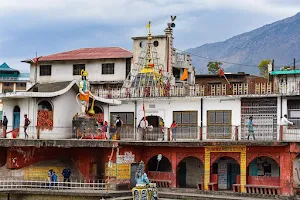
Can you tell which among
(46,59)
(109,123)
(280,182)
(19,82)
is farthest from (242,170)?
(19,82)

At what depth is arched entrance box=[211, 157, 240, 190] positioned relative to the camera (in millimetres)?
30906

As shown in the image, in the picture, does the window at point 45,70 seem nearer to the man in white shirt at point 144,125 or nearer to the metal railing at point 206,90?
the metal railing at point 206,90

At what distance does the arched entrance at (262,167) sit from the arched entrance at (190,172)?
3209 millimetres

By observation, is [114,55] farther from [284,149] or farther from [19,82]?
[19,82]

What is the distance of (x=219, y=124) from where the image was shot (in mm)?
31016

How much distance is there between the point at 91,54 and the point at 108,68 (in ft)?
6.79

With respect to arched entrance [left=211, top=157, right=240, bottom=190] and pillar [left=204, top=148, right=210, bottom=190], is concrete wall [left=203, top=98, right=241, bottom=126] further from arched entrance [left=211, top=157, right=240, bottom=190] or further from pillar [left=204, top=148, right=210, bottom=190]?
pillar [left=204, top=148, right=210, bottom=190]

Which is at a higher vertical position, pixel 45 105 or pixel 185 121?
pixel 45 105

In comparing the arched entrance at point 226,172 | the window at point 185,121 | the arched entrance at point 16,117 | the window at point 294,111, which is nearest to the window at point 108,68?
the window at point 185,121

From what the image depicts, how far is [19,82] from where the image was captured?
69.4 metres

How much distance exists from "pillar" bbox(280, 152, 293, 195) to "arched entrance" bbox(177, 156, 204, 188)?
621 centimetres

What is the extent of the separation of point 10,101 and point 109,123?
6089mm

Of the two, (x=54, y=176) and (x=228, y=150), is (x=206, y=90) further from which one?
(x=54, y=176)

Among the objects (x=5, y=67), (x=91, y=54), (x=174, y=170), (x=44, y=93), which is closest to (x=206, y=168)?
(x=174, y=170)
